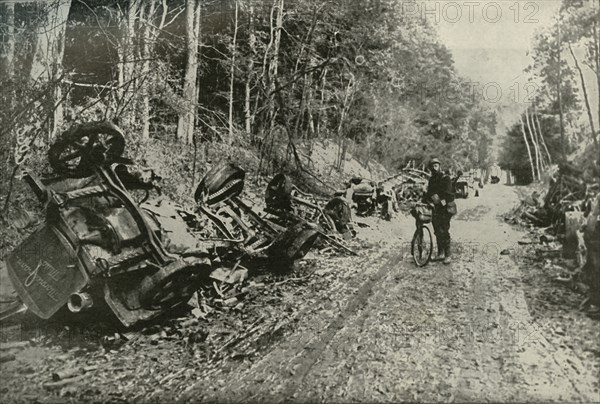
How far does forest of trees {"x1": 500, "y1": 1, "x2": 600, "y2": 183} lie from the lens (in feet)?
10.9

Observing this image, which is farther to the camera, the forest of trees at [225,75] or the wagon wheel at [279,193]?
the wagon wheel at [279,193]

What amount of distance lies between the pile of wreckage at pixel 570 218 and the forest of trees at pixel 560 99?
0.16 metres

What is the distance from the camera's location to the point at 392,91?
13.5 feet

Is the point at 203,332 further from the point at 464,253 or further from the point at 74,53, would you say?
the point at 74,53

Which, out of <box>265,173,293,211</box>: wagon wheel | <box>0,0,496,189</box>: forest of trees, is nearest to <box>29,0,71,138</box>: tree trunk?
<box>0,0,496,189</box>: forest of trees

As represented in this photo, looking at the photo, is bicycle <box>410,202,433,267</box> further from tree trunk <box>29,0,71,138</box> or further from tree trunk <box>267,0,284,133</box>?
tree trunk <box>29,0,71,138</box>

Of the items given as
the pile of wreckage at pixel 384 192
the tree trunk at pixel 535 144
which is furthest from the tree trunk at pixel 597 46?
the pile of wreckage at pixel 384 192

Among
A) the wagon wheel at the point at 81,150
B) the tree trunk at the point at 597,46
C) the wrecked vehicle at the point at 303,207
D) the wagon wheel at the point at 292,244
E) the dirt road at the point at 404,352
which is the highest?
the tree trunk at the point at 597,46

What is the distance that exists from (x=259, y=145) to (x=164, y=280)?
5.04 ft

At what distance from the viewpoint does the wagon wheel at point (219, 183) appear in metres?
4.24

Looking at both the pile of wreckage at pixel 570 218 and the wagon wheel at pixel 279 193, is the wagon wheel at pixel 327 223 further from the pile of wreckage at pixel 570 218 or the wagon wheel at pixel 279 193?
the pile of wreckage at pixel 570 218

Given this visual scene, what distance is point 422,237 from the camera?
3.80 metres

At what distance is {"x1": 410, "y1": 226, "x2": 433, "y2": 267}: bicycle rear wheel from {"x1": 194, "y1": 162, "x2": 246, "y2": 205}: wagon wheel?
1.66m

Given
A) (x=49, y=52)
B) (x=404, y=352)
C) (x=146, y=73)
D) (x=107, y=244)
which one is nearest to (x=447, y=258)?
(x=404, y=352)
